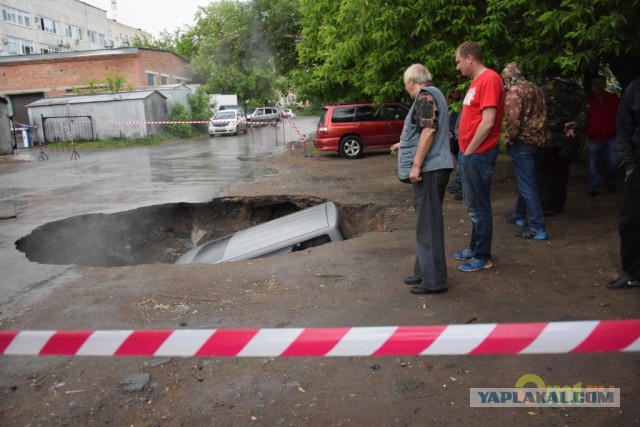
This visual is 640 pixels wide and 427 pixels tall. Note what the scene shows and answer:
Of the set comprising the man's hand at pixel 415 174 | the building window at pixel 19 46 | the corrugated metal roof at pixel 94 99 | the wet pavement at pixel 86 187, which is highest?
the building window at pixel 19 46

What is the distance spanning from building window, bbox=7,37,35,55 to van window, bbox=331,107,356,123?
36.9m

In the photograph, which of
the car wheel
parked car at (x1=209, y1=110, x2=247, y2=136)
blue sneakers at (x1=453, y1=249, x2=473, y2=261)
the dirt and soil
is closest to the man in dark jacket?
the dirt and soil

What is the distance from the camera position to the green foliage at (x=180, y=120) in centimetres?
2955

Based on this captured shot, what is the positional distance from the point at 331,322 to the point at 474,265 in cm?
166

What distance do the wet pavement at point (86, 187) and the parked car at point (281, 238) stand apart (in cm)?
155

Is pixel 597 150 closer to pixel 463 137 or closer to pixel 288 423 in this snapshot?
pixel 463 137

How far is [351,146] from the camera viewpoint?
16.2m

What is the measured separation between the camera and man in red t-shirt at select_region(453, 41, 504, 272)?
14.0 feet

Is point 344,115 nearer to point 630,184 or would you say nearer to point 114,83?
point 630,184

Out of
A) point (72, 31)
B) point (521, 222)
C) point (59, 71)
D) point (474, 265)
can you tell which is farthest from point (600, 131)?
point (72, 31)

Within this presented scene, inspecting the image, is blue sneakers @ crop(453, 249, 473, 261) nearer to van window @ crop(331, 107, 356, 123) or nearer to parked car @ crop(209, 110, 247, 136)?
van window @ crop(331, 107, 356, 123)

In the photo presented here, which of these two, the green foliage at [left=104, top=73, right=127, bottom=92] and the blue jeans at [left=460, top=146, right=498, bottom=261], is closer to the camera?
the blue jeans at [left=460, top=146, right=498, bottom=261]

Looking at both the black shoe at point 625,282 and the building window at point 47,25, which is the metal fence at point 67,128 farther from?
the black shoe at point 625,282

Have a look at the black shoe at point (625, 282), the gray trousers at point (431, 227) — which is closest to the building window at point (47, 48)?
the gray trousers at point (431, 227)
